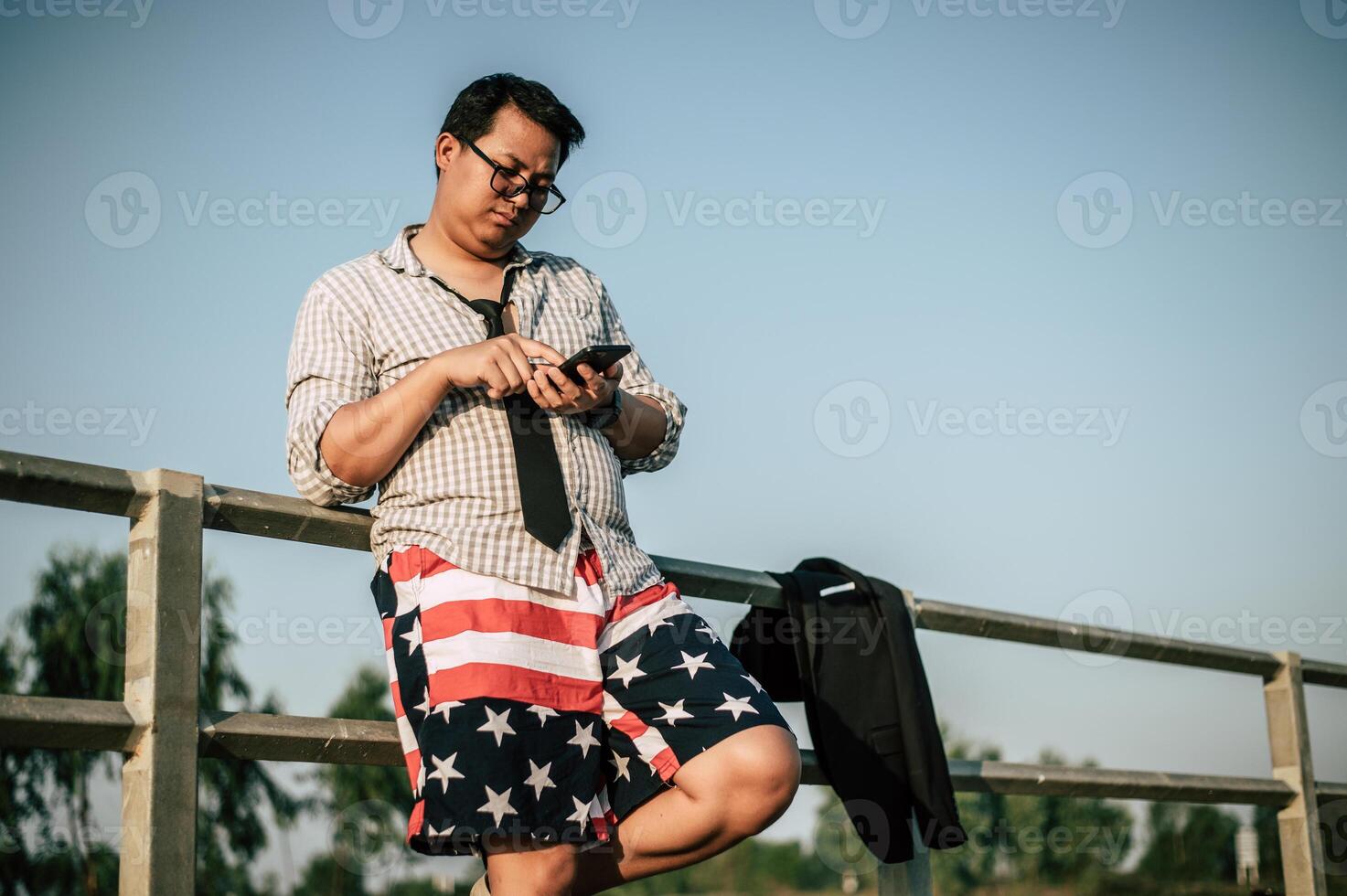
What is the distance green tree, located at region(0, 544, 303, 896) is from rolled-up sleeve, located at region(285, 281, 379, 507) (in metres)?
23.8

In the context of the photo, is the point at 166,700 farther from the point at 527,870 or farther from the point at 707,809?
the point at 707,809

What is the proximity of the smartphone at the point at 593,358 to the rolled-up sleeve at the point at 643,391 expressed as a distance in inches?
15.5

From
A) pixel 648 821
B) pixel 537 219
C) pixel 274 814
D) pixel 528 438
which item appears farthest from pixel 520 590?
pixel 274 814

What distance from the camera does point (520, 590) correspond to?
215 cm

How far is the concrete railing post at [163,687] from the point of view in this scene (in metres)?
2.01

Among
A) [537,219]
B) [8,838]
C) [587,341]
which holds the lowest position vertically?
[8,838]

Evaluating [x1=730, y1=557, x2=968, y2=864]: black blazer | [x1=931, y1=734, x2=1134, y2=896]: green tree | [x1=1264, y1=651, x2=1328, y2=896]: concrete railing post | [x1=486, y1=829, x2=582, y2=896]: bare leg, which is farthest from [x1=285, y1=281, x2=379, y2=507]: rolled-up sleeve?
[x1=931, y1=734, x2=1134, y2=896]: green tree

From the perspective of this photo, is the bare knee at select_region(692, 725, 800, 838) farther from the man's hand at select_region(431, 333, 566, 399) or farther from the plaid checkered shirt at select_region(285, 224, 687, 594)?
the man's hand at select_region(431, 333, 566, 399)

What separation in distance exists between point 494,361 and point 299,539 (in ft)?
1.85

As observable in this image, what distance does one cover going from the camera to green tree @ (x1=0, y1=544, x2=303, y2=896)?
25.7 metres

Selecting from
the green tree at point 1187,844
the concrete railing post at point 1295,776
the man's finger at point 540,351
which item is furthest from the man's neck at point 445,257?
the green tree at point 1187,844

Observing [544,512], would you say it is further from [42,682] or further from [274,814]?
[274,814]

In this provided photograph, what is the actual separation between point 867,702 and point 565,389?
4.53ft

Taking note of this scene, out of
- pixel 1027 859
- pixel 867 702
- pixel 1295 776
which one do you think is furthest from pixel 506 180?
pixel 1027 859
